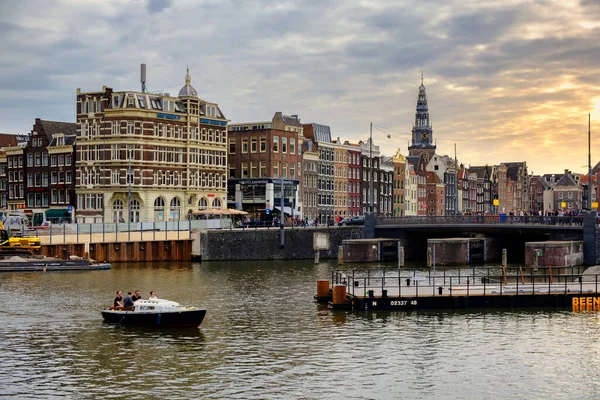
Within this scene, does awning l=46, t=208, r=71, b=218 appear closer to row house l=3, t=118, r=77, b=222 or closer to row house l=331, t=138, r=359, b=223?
row house l=3, t=118, r=77, b=222

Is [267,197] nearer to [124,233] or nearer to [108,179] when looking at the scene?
[108,179]

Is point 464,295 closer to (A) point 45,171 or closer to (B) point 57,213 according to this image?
(B) point 57,213

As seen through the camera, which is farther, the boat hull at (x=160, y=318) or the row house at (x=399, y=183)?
the row house at (x=399, y=183)

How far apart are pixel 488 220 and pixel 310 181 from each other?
48534mm

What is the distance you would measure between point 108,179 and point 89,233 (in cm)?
1943

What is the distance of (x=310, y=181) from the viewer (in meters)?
147

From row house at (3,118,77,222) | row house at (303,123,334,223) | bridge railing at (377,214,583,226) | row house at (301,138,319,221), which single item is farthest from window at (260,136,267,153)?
bridge railing at (377,214,583,226)

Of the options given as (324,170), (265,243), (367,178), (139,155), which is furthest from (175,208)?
(367,178)

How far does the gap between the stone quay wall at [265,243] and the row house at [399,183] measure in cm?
7019

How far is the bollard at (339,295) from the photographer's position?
57.4 meters

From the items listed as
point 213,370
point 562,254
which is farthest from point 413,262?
point 213,370

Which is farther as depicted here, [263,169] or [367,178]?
[367,178]

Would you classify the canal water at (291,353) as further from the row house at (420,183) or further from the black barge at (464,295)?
the row house at (420,183)

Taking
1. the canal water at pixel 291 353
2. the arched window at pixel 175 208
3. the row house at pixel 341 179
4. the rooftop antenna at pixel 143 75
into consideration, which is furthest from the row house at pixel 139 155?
the canal water at pixel 291 353
